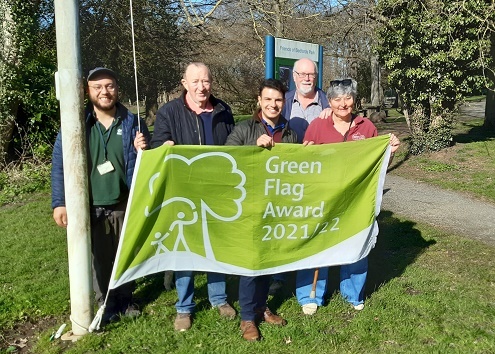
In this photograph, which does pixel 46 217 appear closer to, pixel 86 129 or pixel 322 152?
pixel 86 129

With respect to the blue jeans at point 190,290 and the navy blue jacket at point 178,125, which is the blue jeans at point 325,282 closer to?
the blue jeans at point 190,290

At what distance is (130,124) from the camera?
3713 mm

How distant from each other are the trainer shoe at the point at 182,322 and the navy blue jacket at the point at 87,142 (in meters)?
1.14

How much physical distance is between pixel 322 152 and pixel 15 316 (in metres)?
2.91

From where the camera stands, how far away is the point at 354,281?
4.17 m

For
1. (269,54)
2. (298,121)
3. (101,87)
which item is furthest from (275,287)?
(269,54)

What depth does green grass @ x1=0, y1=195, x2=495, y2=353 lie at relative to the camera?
11.7 feet

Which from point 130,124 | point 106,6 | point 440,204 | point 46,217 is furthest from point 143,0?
point 130,124

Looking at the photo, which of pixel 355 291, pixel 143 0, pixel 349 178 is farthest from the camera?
pixel 143 0

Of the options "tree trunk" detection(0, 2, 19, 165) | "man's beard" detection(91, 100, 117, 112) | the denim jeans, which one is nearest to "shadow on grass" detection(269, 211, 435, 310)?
the denim jeans

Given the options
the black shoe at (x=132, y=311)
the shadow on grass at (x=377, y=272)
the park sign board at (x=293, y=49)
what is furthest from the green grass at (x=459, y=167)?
the black shoe at (x=132, y=311)

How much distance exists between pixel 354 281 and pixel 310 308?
1.51 feet

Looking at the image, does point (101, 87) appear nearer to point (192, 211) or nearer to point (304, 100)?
point (192, 211)

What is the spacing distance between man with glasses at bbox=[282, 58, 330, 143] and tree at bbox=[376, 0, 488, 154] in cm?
874
